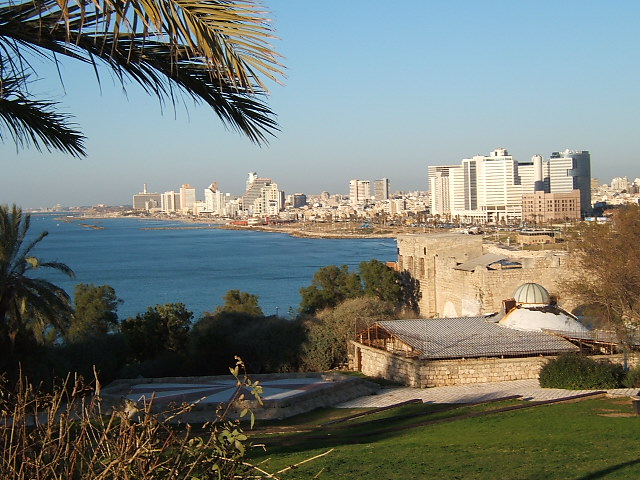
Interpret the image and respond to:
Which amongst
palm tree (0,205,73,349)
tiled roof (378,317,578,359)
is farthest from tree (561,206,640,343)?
palm tree (0,205,73,349)

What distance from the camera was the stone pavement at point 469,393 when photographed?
1093 cm

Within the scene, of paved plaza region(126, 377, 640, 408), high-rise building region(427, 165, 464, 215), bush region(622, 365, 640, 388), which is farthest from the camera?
high-rise building region(427, 165, 464, 215)

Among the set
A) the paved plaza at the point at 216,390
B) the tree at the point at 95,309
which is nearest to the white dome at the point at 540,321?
the paved plaza at the point at 216,390

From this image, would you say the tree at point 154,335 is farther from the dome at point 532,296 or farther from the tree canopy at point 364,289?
the dome at point 532,296

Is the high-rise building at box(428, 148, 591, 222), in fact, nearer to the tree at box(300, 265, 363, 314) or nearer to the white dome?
the tree at box(300, 265, 363, 314)

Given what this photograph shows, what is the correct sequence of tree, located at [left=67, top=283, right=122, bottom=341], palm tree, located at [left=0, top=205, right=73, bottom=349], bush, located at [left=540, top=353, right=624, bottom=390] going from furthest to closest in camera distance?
tree, located at [left=67, top=283, right=122, bottom=341] < bush, located at [left=540, top=353, right=624, bottom=390] < palm tree, located at [left=0, top=205, right=73, bottom=349]

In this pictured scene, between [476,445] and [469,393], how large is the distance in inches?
188

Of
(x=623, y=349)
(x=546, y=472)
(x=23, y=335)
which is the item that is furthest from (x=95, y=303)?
(x=546, y=472)

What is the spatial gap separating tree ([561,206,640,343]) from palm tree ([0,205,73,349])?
32.3 feet

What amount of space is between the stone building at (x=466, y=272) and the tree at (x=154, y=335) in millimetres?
7748

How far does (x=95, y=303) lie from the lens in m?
22.6

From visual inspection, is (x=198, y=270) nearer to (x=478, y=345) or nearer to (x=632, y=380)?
(x=478, y=345)

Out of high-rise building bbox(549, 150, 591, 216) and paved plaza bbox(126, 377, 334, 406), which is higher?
high-rise building bbox(549, 150, 591, 216)

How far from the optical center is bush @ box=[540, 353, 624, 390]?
1141 centimetres
